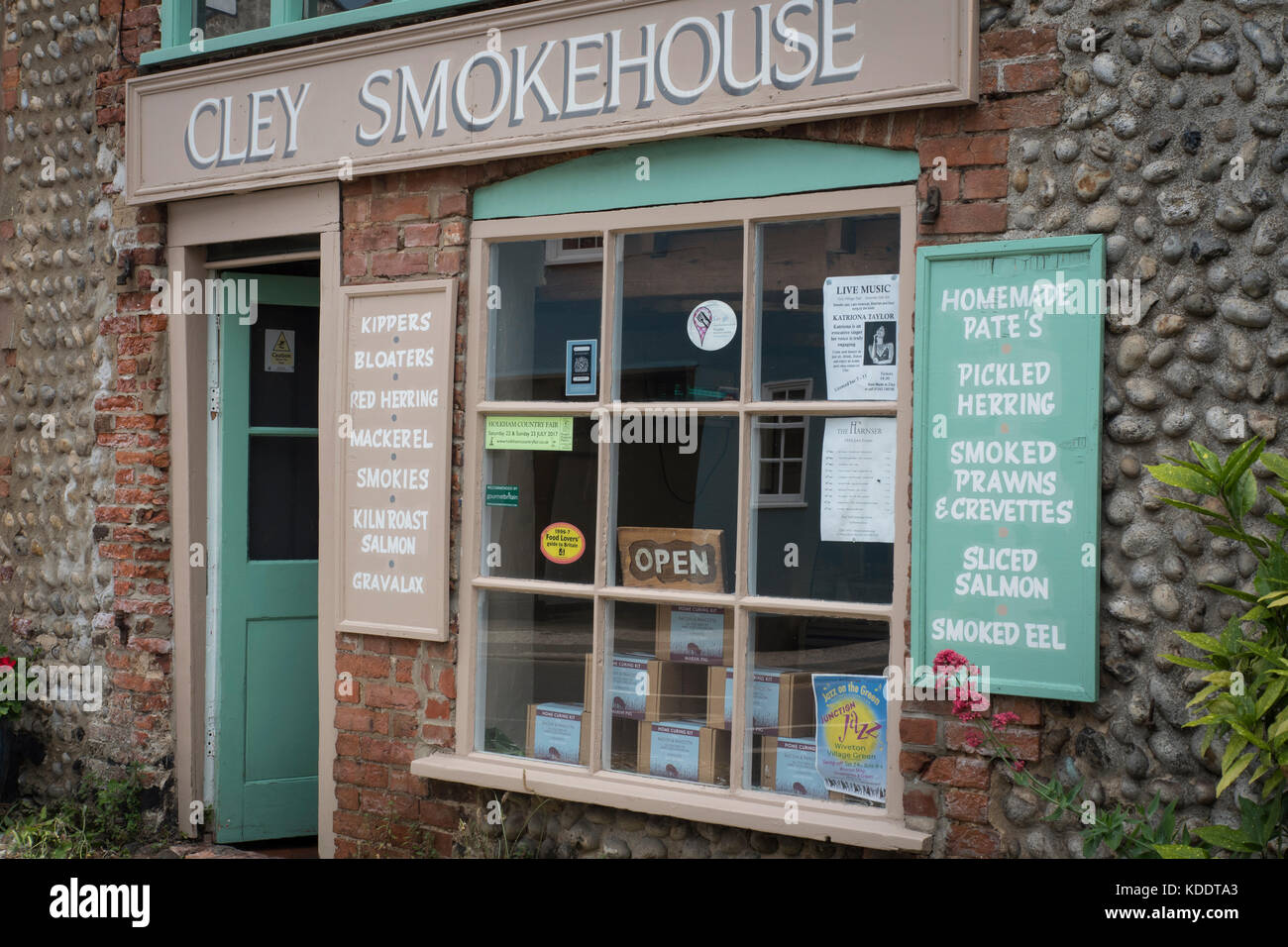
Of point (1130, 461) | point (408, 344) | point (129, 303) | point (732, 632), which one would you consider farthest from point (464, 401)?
point (1130, 461)

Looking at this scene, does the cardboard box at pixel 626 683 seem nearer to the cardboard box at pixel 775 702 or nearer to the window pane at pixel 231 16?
the cardboard box at pixel 775 702

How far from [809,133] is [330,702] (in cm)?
294

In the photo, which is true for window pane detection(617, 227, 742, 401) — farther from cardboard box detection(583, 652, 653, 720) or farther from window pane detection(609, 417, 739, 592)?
cardboard box detection(583, 652, 653, 720)

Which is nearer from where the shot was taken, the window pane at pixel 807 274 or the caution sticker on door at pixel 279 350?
the window pane at pixel 807 274

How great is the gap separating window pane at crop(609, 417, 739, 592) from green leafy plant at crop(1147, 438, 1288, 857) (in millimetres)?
1519

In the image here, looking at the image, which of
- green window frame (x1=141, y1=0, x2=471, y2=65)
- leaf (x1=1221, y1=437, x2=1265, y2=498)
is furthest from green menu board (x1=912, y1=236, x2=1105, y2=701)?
green window frame (x1=141, y1=0, x2=471, y2=65)

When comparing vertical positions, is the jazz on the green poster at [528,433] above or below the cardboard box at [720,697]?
above

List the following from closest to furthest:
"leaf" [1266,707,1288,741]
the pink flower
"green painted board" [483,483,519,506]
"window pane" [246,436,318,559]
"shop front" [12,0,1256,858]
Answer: "leaf" [1266,707,1288,741], "shop front" [12,0,1256,858], the pink flower, "green painted board" [483,483,519,506], "window pane" [246,436,318,559]

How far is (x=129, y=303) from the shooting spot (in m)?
5.57

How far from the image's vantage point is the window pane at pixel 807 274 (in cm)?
401

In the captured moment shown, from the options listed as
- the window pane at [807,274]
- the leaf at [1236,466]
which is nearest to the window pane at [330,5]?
the window pane at [807,274]

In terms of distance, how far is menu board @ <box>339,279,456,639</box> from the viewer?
15.5 ft

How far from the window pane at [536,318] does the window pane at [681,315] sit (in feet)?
0.51

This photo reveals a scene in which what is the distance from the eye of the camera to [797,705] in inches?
163
